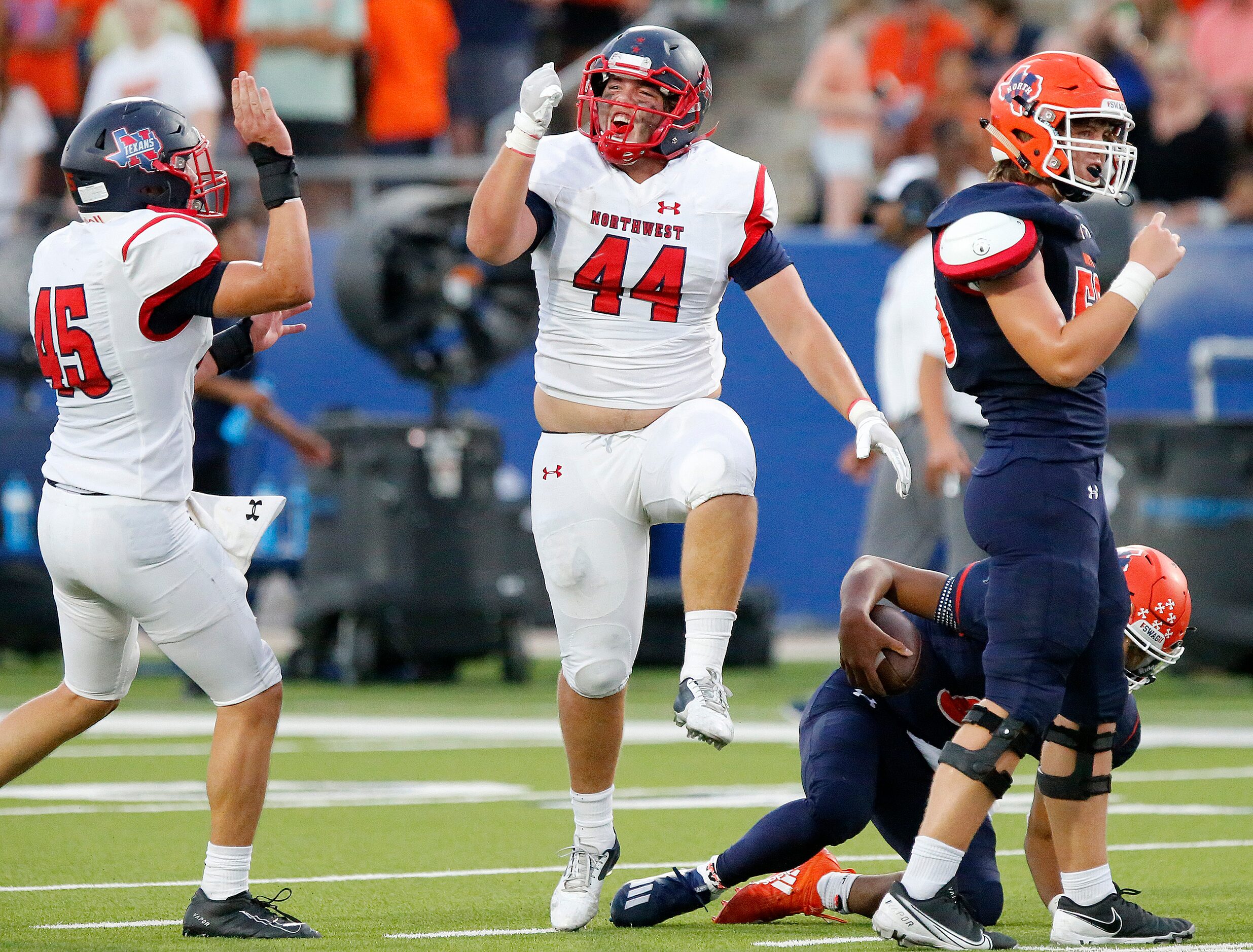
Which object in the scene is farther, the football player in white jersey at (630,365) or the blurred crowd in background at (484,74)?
the blurred crowd in background at (484,74)

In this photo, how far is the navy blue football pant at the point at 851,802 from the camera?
14.7ft

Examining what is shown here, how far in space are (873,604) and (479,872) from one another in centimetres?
146

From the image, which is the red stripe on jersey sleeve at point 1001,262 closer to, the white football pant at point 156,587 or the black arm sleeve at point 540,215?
the black arm sleeve at point 540,215

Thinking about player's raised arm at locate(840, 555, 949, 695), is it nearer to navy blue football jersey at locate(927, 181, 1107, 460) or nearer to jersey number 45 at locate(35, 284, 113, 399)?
navy blue football jersey at locate(927, 181, 1107, 460)

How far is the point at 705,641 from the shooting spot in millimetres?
4500

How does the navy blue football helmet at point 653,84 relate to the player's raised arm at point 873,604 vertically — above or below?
above

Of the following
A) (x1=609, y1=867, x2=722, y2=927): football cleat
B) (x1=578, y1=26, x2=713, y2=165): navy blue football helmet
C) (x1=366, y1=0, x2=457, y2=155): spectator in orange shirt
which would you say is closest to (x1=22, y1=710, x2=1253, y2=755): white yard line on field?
(x1=609, y1=867, x2=722, y2=927): football cleat

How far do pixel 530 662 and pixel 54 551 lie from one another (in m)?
6.97

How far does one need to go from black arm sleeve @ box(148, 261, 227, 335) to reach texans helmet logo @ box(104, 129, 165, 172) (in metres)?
0.32

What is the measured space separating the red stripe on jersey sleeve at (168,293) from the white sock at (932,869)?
195 centimetres

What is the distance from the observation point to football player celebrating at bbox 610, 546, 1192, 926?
4430mm

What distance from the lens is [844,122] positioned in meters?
12.7

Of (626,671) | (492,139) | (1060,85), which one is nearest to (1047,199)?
(1060,85)

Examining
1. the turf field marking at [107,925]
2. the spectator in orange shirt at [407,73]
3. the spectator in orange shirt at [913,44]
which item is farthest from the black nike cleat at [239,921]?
the spectator in orange shirt at [913,44]
